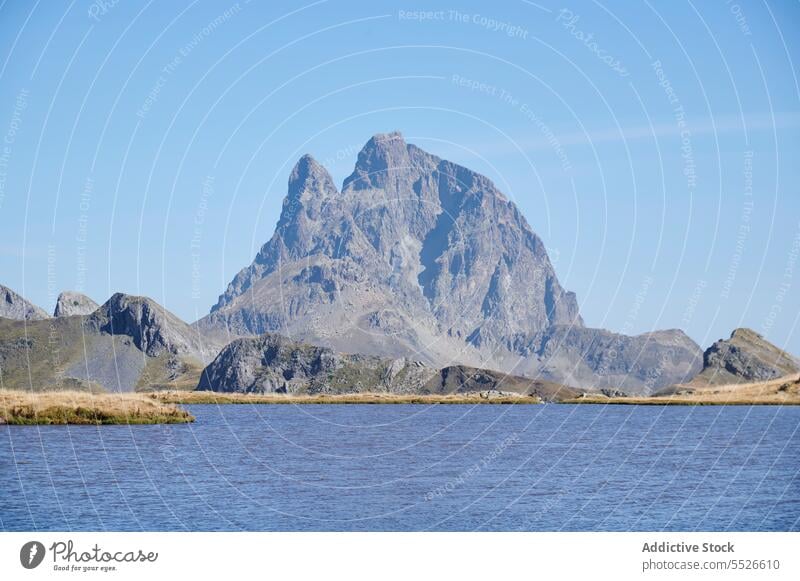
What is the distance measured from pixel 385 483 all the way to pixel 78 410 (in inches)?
2889

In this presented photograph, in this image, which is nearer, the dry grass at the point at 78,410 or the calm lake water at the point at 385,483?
the calm lake water at the point at 385,483

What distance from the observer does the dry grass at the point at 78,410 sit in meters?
137

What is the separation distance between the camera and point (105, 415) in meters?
146

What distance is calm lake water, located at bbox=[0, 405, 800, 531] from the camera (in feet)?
200

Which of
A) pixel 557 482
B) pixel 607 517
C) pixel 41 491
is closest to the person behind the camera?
pixel 607 517

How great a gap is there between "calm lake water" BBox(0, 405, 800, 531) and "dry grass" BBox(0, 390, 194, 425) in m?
4.29

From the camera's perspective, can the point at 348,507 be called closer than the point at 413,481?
Yes

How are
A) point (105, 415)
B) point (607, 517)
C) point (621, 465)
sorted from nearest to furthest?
point (607, 517)
point (621, 465)
point (105, 415)

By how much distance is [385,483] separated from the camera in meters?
80.9

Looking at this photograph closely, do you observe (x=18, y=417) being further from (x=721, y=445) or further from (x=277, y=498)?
(x=721, y=445)

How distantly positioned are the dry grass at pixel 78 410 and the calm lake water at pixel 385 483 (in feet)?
14.1
